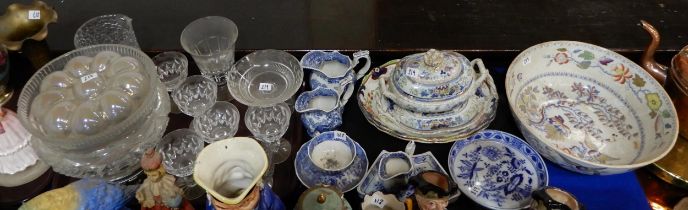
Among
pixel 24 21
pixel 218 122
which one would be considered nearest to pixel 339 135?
pixel 218 122

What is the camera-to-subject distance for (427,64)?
0.95m

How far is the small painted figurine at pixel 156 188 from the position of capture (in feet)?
2.24

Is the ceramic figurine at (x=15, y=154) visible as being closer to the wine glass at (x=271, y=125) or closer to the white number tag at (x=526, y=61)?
the wine glass at (x=271, y=125)

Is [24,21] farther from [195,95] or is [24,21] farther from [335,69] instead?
[335,69]

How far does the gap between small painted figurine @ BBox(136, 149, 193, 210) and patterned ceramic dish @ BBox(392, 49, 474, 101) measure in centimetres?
46

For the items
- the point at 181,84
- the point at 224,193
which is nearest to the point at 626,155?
the point at 224,193

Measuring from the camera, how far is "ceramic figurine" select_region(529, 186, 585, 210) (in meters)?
0.79

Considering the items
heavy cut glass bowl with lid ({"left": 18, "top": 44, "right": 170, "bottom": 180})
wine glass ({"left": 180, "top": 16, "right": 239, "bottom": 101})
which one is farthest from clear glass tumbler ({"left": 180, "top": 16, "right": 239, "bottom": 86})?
heavy cut glass bowl with lid ({"left": 18, "top": 44, "right": 170, "bottom": 180})

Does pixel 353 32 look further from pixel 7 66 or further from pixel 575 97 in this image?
pixel 7 66

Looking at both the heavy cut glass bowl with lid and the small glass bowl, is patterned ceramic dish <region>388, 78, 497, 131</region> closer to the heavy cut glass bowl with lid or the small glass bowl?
the small glass bowl

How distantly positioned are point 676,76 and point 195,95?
0.94m

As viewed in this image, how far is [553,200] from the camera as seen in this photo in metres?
0.80

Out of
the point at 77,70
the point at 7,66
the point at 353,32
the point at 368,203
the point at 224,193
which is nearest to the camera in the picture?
the point at 224,193

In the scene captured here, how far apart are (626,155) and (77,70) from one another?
107cm
